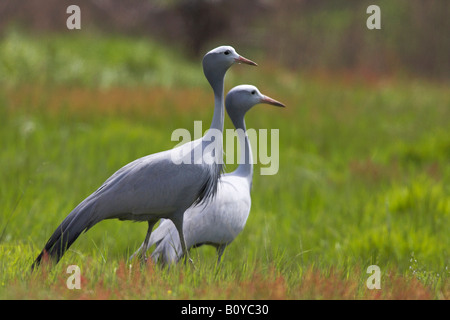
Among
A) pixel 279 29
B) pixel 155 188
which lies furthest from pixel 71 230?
pixel 279 29

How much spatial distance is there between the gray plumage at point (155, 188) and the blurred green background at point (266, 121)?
0.34 m

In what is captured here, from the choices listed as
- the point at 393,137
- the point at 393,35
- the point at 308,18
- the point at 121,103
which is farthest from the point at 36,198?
the point at 308,18

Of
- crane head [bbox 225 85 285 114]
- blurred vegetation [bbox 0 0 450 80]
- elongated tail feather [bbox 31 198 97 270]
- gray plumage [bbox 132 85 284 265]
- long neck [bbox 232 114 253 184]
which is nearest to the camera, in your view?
elongated tail feather [bbox 31 198 97 270]

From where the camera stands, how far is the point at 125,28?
989 inches

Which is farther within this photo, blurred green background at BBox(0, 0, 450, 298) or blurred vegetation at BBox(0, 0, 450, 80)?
blurred vegetation at BBox(0, 0, 450, 80)

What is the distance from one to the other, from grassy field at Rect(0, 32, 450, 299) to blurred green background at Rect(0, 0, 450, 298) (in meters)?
0.03

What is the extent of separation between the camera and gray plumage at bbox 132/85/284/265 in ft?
15.0

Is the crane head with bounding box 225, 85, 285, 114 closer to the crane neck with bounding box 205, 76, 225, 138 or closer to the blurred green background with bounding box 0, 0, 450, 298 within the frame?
the crane neck with bounding box 205, 76, 225, 138

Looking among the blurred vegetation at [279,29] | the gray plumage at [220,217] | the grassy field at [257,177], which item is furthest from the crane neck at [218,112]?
the blurred vegetation at [279,29]

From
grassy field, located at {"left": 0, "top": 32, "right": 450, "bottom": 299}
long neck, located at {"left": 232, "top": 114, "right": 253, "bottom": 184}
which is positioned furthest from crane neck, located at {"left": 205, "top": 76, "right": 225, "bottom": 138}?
long neck, located at {"left": 232, "top": 114, "right": 253, "bottom": 184}

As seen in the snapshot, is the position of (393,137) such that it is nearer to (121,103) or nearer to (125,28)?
(121,103)

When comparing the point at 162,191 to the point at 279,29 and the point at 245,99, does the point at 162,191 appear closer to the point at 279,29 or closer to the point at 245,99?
the point at 245,99

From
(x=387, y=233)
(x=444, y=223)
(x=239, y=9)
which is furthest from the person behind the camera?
(x=239, y=9)
